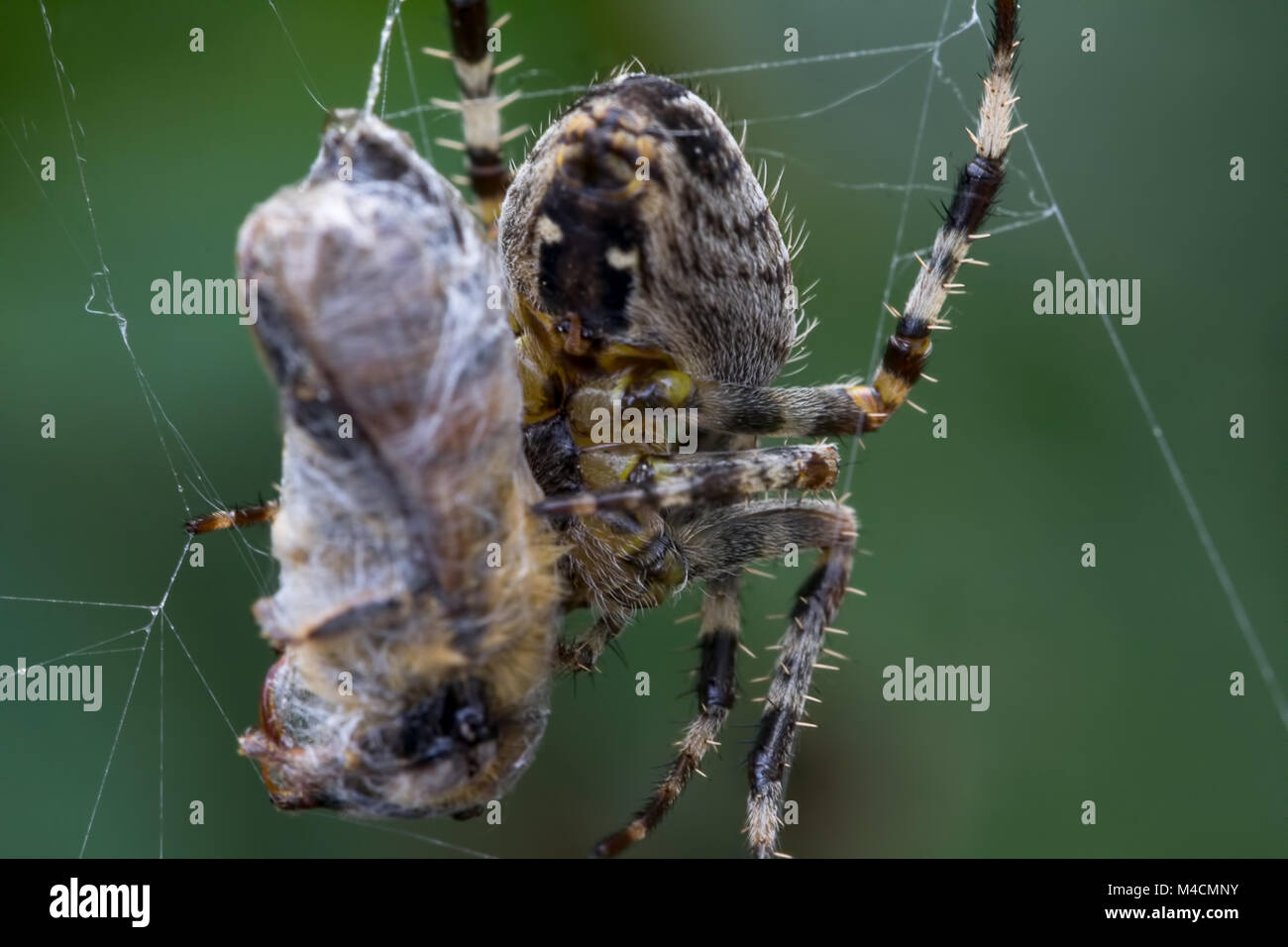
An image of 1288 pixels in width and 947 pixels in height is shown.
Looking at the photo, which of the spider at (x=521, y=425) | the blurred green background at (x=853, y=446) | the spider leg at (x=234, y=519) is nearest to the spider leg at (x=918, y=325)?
the spider at (x=521, y=425)

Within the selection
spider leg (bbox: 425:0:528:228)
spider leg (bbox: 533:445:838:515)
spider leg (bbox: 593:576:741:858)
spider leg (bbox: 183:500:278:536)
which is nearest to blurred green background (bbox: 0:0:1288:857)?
spider leg (bbox: 593:576:741:858)

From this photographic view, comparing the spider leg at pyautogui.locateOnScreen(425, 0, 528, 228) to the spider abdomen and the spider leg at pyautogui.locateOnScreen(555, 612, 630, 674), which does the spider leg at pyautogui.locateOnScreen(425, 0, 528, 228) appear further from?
the spider leg at pyautogui.locateOnScreen(555, 612, 630, 674)

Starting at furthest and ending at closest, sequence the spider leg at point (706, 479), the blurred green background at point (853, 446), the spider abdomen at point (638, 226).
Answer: the blurred green background at point (853, 446) → the spider abdomen at point (638, 226) → the spider leg at point (706, 479)

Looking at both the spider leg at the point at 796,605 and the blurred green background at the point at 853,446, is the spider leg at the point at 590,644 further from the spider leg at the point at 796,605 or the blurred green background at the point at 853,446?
the blurred green background at the point at 853,446

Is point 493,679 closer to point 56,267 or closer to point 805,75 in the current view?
point 56,267

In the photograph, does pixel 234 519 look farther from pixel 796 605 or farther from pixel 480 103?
pixel 796 605

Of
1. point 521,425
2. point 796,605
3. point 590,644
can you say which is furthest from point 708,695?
point 521,425
